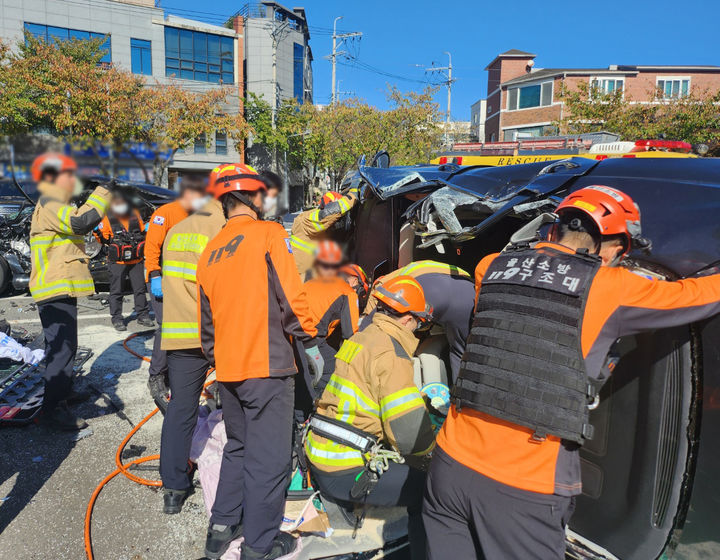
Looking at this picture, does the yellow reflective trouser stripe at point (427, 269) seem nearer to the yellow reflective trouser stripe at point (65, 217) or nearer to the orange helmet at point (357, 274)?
the orange helmet at point (357, 274)

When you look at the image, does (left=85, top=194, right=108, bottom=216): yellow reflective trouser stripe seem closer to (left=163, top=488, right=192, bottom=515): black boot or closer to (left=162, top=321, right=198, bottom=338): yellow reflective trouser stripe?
(left=162, top=321, right=198, bottom=338): yellow reflective trouser stripe

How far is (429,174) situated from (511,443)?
7.49 ft

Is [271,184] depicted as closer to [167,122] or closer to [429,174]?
[167,122]

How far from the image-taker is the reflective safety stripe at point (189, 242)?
272cm

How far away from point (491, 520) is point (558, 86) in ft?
109

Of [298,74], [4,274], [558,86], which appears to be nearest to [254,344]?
[4,274]

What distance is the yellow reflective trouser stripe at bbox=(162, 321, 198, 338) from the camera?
2.65 metres

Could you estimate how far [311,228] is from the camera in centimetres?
320

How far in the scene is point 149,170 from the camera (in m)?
1.35

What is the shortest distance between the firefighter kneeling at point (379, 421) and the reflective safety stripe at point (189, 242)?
1.06 metres

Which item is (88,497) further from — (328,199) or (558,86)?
(558,86)

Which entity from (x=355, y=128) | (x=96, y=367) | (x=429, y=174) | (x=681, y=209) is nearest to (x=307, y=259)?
(x=429, y=174)

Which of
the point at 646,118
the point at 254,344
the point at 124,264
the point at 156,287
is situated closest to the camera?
the point at 254,344

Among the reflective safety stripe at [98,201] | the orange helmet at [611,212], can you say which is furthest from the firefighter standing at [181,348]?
the orange helmet at [611,212]
